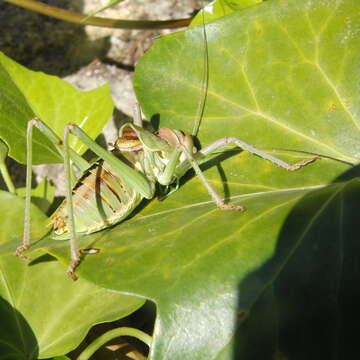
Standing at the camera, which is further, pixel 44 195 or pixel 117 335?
pixel 44 195

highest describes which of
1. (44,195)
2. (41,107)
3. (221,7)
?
(221,7)

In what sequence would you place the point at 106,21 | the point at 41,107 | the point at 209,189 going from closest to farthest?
the point at 209,189 < the point at 41,107 < the point at 106,21

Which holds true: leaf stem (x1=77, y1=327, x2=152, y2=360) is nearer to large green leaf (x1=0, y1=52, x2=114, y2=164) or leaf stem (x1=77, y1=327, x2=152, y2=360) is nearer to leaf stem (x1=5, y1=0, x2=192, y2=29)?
large green leaf (x1=0, y1=52, x2=114, y2=164)

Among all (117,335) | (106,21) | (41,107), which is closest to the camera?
(117,335)

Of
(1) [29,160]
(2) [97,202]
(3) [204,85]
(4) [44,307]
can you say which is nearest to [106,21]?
(3) [204,85]

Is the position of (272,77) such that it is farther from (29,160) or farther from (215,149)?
(29,160)

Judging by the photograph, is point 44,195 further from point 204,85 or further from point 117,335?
point 204,85

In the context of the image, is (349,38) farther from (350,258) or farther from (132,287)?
(132,287)

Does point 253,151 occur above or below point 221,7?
below
